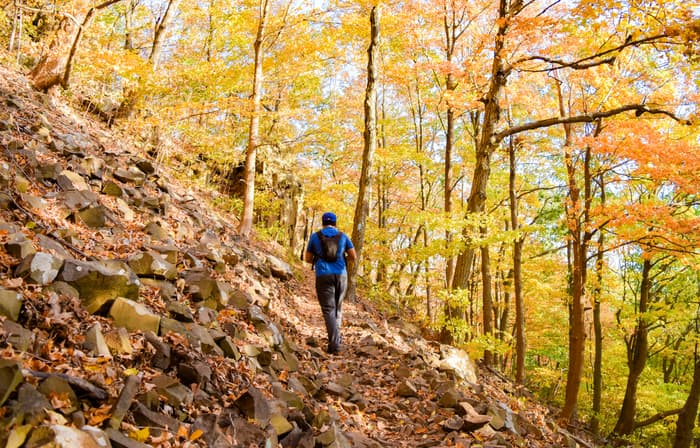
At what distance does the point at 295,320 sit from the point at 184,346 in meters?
4.32

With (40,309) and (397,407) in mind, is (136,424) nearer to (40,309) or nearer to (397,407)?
(40,309)

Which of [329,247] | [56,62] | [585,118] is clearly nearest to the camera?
[329,247]

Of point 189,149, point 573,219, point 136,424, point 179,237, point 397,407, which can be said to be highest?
point 189,149

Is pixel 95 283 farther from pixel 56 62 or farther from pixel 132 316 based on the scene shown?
pixel 56 62

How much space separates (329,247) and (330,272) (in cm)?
41

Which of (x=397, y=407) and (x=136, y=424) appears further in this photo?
(x=397, y=407)

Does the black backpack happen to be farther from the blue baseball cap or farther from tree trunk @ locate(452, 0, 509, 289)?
tree trunk @ locate(452, 0, 509, 289)

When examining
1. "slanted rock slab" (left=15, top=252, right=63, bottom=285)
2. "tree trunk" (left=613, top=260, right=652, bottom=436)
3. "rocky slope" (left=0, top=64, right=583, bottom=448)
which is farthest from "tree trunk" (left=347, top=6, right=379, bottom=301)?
"tree trunk" (left=613, top=260, right=652, bottom=436)

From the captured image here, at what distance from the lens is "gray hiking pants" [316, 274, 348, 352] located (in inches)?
275

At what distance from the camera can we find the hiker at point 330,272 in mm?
6988

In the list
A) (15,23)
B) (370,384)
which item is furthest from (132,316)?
(15,23)

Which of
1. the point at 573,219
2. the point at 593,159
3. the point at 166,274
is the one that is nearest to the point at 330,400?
the point at 166,274

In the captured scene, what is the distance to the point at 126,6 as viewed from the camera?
1786cm

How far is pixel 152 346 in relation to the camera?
3652mm
